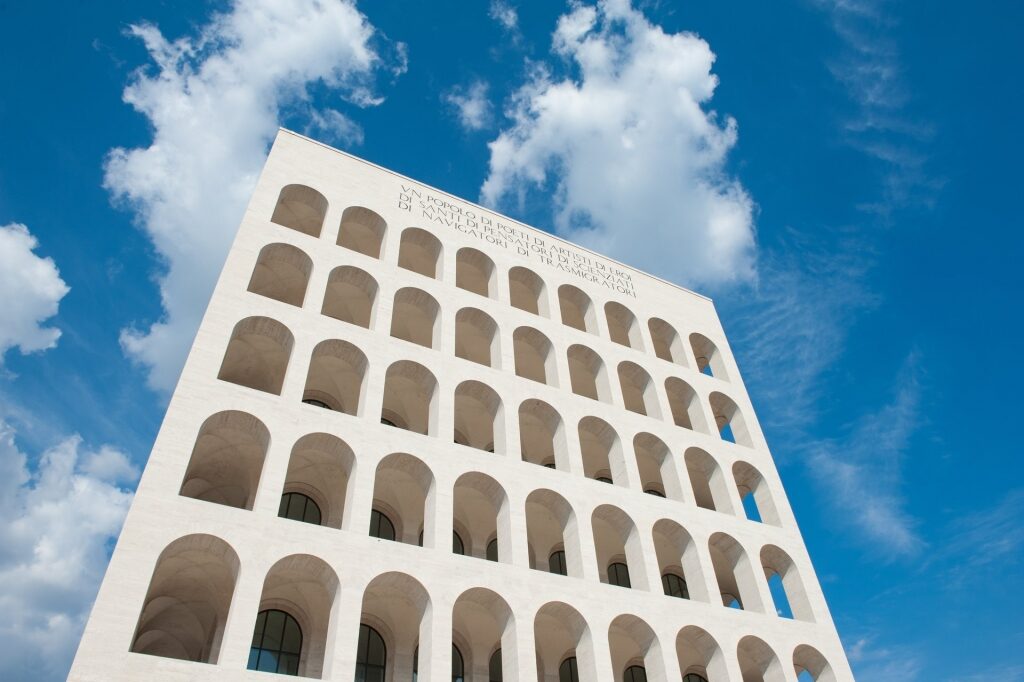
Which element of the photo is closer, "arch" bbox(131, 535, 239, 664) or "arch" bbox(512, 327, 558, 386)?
"arch" bbox(131, 535, 239, 664)

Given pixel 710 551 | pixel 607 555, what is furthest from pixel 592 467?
pixel 710 551

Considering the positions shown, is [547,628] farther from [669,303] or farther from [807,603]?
[669,303]

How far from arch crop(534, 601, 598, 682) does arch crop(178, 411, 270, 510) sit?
8386mm

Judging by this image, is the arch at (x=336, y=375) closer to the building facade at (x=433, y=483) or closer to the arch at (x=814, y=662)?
the building facade at (x=433, y=483)

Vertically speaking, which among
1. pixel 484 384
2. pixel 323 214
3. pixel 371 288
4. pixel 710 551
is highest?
pixel 323 214

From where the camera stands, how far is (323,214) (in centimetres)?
2548

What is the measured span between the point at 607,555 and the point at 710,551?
11.2 feet

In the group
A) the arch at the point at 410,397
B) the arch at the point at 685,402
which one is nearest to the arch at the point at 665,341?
the arch at the point at 685,402

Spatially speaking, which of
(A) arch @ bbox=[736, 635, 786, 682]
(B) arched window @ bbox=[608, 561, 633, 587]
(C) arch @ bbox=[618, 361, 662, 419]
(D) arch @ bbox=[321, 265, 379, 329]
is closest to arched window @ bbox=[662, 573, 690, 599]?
(B) arched window @ bbox=[608, 561, 633, 587]

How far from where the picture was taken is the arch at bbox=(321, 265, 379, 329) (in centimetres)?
2342

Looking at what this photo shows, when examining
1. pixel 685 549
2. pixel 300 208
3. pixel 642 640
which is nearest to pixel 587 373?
pixel 685 549

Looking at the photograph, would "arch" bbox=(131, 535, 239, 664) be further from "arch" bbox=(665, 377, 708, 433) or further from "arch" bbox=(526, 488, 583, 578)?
"arch" bbox=(665, 377, 708, 433)

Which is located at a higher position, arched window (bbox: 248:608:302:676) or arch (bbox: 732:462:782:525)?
arch (bbox: 732:462:782:525)

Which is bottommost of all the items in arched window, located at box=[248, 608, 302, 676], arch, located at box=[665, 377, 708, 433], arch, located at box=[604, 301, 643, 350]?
arched window, located at box=[248, 608, 302, 676]
